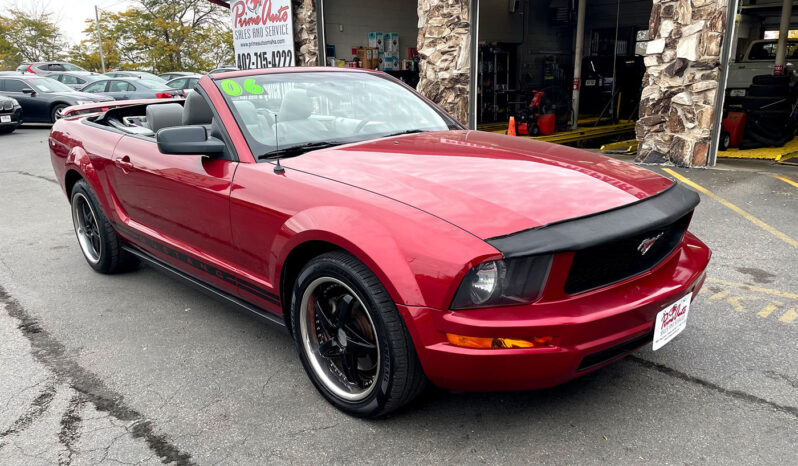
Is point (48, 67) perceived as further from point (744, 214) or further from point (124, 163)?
point (744, 214)

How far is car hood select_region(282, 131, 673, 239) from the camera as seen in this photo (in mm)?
2213

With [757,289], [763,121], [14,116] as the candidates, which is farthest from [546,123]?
[14,116]

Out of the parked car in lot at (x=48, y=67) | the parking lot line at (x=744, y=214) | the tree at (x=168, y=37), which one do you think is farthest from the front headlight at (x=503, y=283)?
the tree at (x=168, y=37)

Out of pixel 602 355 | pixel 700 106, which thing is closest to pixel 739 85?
pixel 700 106

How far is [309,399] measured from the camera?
110 inches

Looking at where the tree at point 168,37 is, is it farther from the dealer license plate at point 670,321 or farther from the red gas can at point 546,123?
the dealer license plate at point 670,321

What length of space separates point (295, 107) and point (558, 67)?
720 inches

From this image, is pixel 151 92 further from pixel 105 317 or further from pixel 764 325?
pixel 764 325

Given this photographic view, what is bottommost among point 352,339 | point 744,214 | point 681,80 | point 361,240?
point 744,214

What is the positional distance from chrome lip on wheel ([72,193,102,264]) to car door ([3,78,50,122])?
14788 mm

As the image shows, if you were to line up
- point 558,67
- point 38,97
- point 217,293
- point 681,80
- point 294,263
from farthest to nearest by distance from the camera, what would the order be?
1. point 558,67
2. point 38,97
3. point 681,80
4. point 217,293
5. point 294,263

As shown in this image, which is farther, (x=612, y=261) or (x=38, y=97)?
(x=38, y=97)

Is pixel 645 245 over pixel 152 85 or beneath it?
beneath

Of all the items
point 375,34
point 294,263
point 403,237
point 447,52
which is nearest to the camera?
point 403,237
